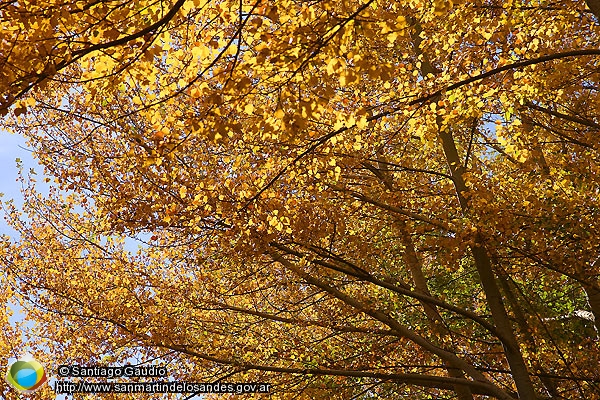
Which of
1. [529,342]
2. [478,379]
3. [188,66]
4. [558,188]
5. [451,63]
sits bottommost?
[478,379]

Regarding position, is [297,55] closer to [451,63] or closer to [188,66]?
[188,66]

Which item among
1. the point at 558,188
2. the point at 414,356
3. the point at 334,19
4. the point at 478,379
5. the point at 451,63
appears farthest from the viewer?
the point at 414,356

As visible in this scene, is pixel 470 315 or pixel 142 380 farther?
pixel 142 380

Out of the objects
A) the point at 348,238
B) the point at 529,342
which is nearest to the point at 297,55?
the point at 348,238

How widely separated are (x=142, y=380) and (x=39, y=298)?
6.48ft

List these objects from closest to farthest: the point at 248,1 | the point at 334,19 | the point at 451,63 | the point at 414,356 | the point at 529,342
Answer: the point at 334,19 < the point at 248,1 < the point at 451,63 < the point at 529,342 < the point at 414,356

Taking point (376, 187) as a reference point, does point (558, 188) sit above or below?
below

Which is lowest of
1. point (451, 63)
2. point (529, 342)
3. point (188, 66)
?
point (529, 342)

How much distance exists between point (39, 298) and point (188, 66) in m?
5.85

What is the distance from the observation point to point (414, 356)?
9414mm

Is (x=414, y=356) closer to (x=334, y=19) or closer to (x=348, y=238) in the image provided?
(x=348, y=238)

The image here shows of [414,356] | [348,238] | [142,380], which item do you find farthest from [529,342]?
[142,380]

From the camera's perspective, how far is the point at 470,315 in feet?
23.6

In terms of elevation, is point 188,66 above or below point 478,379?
above
